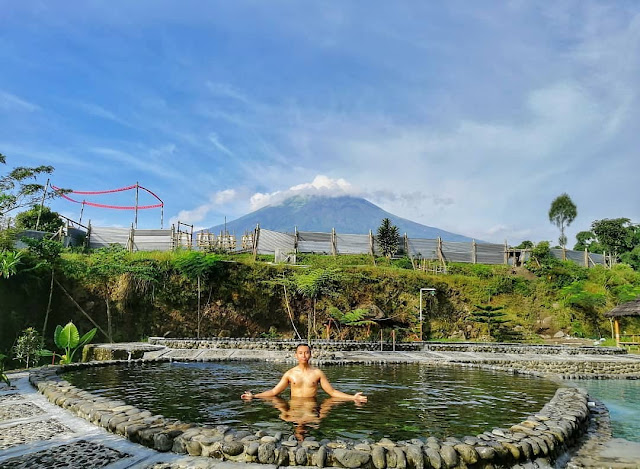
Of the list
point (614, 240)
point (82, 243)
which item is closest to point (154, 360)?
point (82, 243)

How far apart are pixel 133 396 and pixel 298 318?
13.9 metres

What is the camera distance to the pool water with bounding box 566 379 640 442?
253 inches

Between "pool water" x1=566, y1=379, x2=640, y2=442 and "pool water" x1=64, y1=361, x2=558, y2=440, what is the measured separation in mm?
1059

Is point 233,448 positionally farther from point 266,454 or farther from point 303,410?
point 303,410

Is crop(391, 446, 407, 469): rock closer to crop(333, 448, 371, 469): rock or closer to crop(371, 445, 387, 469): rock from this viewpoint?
crop(371, 445, 387, 469): rock

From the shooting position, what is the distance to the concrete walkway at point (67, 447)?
3738mm

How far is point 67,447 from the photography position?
4176 mm

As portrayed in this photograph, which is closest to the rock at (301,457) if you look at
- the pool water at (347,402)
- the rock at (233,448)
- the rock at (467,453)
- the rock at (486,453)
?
the rock at (233,448)

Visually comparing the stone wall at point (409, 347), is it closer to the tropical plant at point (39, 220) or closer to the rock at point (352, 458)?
the tropical plant at point (39, 220)

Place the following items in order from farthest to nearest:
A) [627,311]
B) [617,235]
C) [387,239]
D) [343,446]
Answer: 1. [617,235]
2. [387,239]
3. [627,311]
4. [343,446]

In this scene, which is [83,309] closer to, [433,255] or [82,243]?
[82,243]

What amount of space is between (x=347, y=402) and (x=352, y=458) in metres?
3.26

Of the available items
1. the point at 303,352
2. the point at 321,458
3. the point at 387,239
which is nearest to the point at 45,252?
the point at 303,352

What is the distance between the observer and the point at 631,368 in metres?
13.1
